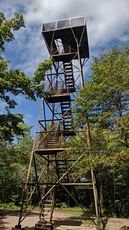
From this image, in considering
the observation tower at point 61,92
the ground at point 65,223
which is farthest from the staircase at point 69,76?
the ground at point 65,223

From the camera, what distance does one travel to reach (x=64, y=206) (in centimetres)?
2356

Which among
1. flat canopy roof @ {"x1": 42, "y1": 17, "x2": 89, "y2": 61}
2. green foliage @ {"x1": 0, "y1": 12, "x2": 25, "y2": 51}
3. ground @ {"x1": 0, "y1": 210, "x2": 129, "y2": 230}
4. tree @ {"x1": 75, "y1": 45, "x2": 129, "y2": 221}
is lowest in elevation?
ground @ {"x1": 0, "y1": 210, "x2": 129, "y2": 230}

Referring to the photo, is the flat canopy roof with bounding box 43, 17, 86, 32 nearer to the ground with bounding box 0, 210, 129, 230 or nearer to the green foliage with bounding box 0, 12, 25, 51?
the green foliage with bounding box 0, 12, 25, 51

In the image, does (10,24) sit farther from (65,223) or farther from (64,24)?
(65,223)

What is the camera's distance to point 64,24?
13.5m

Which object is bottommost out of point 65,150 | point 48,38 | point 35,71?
point 65,150

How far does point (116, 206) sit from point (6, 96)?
16488mm

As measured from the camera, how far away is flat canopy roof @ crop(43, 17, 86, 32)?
43.8ft

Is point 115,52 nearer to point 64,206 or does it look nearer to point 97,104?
point 97,104

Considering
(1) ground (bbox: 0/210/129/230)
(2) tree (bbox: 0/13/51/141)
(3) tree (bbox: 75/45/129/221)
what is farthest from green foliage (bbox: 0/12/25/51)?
(1) ground (bbox: 0/210/129/230)

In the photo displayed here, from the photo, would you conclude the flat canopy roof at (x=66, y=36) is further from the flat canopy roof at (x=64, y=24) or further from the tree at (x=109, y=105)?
the tree at (x=109, y=105)

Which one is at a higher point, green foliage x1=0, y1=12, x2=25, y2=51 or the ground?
green foliage x1=0, y1=12, x2=25, y2=51

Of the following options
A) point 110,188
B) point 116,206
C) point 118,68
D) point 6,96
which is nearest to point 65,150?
point 6,96

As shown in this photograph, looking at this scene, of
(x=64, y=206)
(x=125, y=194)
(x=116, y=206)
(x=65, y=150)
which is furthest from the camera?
(x=64, y=206)
